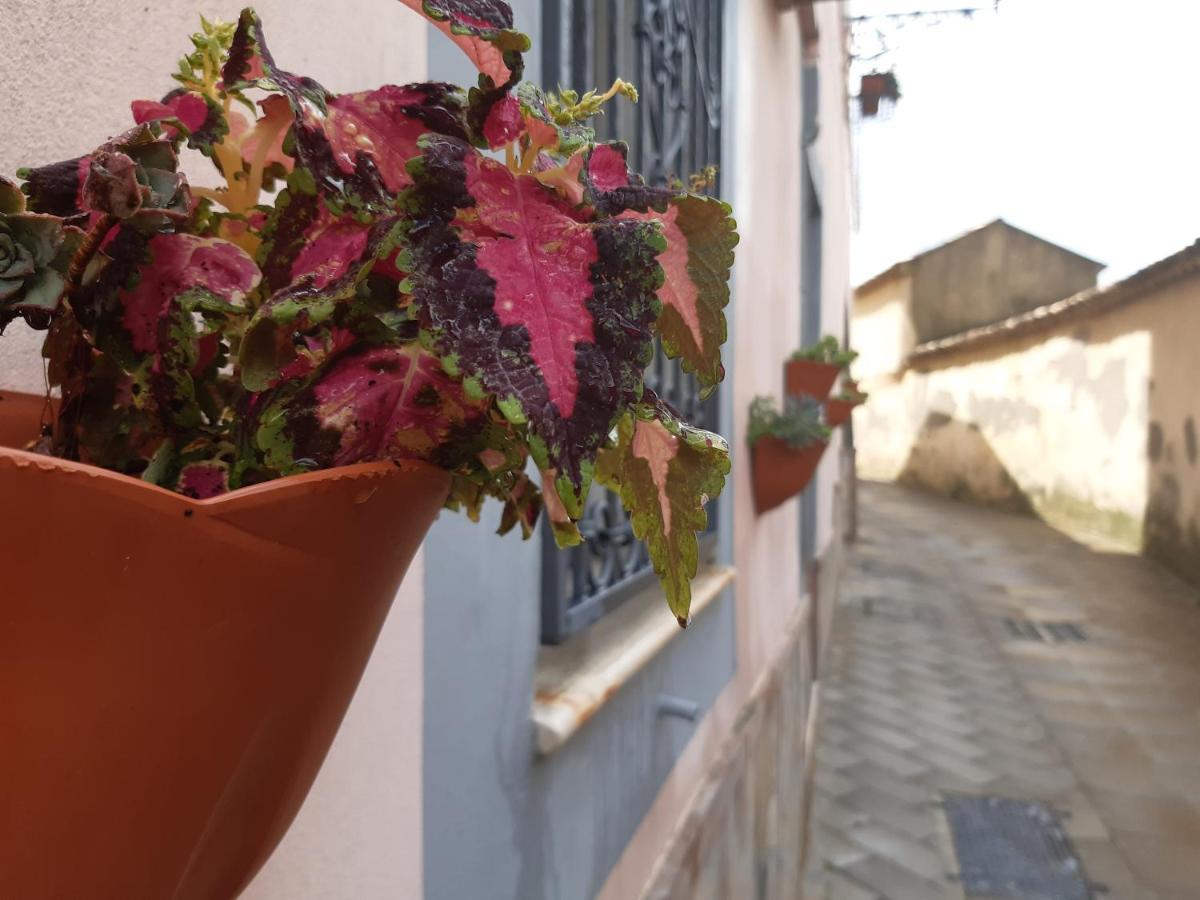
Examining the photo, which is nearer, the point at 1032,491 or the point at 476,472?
the point at 476,472

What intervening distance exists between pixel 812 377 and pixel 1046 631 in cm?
495

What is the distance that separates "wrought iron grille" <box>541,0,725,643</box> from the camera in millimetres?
1421

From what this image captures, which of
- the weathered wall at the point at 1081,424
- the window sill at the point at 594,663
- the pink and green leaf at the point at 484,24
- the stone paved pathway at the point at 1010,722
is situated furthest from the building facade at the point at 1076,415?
the pink and green leaf at the point at 484,24

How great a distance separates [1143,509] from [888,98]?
5.84m

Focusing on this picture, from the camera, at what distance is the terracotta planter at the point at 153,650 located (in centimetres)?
30

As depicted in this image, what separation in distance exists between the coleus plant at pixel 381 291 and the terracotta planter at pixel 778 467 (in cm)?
277

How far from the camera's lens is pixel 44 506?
0.29 meters

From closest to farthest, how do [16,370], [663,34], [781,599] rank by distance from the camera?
[16,370], [663,34], [781,599]

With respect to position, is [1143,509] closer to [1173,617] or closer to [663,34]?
[1173,617]

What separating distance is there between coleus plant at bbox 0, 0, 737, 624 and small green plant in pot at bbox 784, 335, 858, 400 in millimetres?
3935

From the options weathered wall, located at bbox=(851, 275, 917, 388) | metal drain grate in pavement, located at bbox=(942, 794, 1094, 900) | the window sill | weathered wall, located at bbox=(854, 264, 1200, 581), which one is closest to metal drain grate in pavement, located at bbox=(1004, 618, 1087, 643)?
weathered wall, located at bbox=(854, 264, 1200, 581)

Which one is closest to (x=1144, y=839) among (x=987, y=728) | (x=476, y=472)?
(x=987, y=728)

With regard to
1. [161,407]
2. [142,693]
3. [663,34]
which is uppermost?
[663,34]

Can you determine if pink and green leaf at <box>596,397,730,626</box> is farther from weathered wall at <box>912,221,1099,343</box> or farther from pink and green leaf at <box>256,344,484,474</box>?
weathered wall at <box>912,221,1099,343</box>
